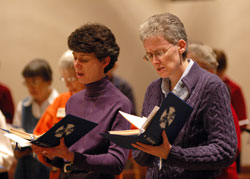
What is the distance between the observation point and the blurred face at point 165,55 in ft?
7.11

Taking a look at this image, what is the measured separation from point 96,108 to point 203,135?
805mm

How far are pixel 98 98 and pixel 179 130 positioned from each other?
0.84 metres

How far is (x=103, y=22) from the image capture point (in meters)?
5.73

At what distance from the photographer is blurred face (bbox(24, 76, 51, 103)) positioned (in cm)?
431

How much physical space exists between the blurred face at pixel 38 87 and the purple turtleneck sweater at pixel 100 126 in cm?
158

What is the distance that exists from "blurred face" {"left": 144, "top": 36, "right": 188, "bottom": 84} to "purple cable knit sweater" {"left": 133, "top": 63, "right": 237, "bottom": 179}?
8 centimetres

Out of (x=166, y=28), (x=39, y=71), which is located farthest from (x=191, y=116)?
(x=39, y=71)

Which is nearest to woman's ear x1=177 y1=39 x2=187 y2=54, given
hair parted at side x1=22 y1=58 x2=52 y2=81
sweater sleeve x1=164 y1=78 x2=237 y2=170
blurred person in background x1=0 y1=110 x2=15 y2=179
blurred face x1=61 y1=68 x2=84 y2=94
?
sweater sleeve x1=164 y1=78 x2=237 y2=170

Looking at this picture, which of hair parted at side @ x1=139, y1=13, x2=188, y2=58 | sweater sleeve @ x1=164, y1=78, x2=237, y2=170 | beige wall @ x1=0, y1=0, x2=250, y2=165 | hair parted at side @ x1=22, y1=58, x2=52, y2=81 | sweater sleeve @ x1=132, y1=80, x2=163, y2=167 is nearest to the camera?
sweater sleeve @ x1=164, y1=78, x2=237, y2=170

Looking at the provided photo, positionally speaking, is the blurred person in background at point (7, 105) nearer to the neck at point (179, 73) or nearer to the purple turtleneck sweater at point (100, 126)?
the purple turtleneck sweater at point (100, 126)

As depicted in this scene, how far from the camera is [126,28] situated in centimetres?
611

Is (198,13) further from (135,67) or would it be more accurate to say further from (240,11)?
(135,67)

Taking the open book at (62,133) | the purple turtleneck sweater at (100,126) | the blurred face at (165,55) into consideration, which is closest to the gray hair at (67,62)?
the purple turtleneck sweater at (100,126)

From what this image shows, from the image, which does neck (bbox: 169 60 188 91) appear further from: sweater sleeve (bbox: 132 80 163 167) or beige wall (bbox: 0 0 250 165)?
beige wall (bbox: 0 0 250 165)
